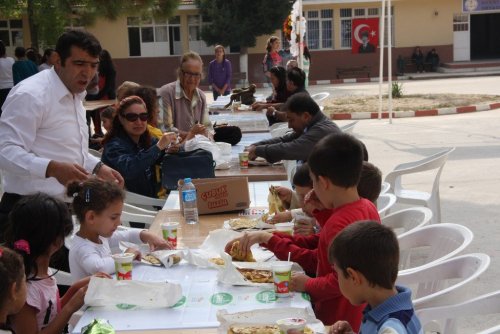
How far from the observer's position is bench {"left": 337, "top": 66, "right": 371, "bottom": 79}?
111 feet

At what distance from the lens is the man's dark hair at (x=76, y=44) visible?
4180 mm

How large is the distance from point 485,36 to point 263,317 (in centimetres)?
3884

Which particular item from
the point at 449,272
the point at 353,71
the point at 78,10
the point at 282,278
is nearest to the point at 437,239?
the point at 449,272

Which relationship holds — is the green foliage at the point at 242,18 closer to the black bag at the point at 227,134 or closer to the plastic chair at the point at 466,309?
the black bag at the point at 227,134

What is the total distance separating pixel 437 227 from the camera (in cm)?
412

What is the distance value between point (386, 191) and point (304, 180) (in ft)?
5.24

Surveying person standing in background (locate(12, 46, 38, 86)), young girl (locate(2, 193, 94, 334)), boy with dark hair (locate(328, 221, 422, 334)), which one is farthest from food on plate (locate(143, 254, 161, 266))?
person standing in background (locate(12, 46, 38, 86))

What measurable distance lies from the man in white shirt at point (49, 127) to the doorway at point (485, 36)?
35982 millimetres

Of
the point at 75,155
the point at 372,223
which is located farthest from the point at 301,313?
the point at 75,155

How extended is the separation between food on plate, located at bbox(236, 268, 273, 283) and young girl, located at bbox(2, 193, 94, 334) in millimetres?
655

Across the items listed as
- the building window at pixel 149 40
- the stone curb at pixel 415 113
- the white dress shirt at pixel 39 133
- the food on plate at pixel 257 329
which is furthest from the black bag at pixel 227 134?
the building window at pixel 149 40

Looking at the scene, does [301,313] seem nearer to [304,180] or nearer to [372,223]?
[372,223]

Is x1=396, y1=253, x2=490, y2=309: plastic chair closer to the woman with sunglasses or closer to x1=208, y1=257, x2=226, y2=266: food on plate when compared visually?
x1=208, y1=257, x2=226, y2=266: food on plate

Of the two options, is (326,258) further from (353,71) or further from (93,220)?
(353,71)
